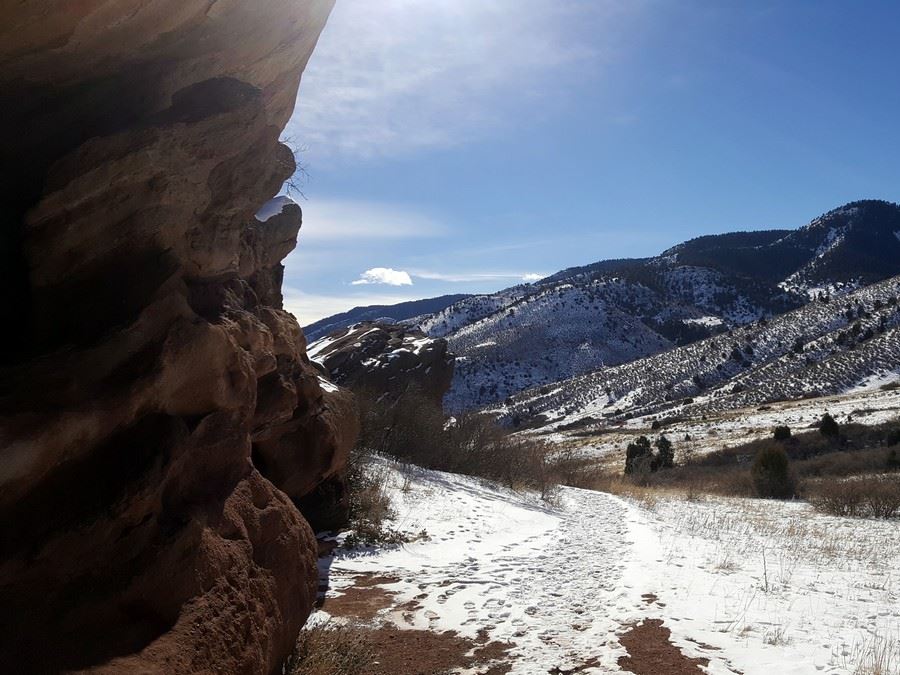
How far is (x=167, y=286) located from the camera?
4.97m

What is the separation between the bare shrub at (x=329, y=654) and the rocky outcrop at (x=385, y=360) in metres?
14.7

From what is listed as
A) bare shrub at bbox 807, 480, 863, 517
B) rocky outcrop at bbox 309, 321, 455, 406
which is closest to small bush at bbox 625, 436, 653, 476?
rocky outcrop at bbox 309, 321, 455, 406

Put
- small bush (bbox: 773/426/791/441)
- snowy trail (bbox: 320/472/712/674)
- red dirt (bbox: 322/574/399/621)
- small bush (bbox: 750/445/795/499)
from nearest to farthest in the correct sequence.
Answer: snowy trail (bbox: 320/472/712/674) → red dirt (bbox: 322/574/399/621) → small bush (bbox: 750/445/795/499) → small bush (bbox: 773/426/791/441)

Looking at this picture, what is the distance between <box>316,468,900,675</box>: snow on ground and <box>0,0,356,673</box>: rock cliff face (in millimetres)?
2787

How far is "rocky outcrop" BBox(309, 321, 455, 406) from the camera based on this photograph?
76.2ft

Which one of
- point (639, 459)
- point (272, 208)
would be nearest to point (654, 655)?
point (272, 208)

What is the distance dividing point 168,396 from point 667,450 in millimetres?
35499

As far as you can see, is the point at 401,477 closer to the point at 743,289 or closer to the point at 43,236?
the point at 43,236

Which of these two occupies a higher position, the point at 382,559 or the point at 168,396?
the point at 168,396

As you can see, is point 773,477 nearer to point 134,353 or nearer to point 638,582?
point 638,582

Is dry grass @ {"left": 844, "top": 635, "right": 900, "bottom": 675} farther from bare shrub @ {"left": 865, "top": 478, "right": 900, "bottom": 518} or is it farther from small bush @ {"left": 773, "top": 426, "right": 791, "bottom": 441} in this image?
small bush @ {"left": 773, "top": 426, "right": 791, "bottom": 441}

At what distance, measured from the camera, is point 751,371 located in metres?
75.6

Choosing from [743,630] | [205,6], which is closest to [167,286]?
[205,6]

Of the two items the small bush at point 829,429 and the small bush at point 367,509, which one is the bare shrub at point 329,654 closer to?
the small bush at point 367,509
